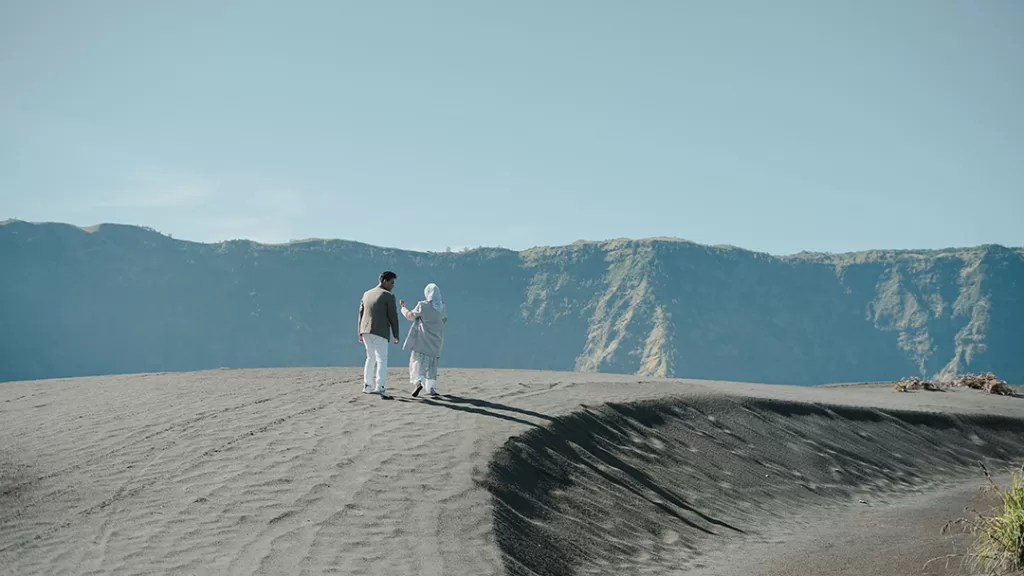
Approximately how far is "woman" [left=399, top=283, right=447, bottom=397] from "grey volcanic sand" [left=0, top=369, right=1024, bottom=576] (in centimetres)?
49

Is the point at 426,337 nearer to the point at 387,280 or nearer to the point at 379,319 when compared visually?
the point at 379,319

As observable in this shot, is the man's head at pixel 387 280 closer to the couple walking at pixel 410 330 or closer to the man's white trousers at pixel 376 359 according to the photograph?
the couple walking at pixel 410 330

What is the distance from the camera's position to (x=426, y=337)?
14.2m

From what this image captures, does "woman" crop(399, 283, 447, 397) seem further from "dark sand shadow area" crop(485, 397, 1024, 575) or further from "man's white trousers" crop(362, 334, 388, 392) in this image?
"dark sand shadow area" crop(485, 397, 1024, 575)

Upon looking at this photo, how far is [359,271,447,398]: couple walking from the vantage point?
14.1 metres

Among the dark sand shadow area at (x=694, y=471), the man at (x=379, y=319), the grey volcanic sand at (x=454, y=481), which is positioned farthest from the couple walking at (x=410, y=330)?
the dark sand shadow area at (x=694, y=471)

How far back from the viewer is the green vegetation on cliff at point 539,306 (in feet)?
319

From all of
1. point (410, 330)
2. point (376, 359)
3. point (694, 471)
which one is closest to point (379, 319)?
point (410, 330)

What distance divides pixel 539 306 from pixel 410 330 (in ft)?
326

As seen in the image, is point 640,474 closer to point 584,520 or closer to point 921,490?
point 584,520

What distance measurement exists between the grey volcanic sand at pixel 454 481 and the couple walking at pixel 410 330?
484 millimetres

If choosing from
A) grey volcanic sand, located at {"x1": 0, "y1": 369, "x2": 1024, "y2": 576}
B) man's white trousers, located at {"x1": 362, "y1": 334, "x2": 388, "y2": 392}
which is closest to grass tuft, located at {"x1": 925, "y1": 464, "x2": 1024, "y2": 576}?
grey volcanic sand, located at {"x1": 0, "y1": 369, "x2": 1024, "y2": 576}

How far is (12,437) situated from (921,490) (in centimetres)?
1437

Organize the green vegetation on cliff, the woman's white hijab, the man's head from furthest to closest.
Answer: the green vegetation on cliff < the woman's white hijab < the man's head
